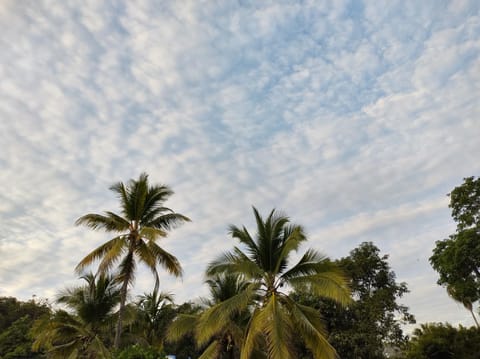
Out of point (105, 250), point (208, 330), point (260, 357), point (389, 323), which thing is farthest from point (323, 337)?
point (389, 323)

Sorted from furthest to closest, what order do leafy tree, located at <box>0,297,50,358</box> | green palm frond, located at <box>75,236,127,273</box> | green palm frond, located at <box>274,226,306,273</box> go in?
1. leafy tree, located at <box>0,297,50,358</box>
2. green palm frond, located at <box>75,236,127,273</box>
3. green palm frond, located at <box>274,226,306,273</box>

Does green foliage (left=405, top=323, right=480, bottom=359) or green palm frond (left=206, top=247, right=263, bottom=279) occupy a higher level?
green palm frond (left=206, top=247, right=263, bottom=279)

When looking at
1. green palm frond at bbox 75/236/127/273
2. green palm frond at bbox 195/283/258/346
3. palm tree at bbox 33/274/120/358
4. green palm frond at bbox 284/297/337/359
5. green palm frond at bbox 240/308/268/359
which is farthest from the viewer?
palm tree at bbox 33/274/120/358

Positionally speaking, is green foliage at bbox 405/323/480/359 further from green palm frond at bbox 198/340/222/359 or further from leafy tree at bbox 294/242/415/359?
green palm frond at bbox 198/340/222/359

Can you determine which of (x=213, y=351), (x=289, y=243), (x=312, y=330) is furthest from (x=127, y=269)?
(x=312, y=330)

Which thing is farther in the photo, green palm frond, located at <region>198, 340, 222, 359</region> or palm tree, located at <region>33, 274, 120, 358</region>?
palm tree, located at <region>33, 274, 120, 358</region>

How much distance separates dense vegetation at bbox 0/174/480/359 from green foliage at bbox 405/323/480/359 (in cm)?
7

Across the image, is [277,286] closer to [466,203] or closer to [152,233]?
[152,233]

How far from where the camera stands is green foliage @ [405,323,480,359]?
24.3 m

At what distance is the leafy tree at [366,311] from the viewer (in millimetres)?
25047

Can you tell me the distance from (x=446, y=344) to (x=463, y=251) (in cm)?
714

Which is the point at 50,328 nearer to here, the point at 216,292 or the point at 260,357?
the point at 216,292

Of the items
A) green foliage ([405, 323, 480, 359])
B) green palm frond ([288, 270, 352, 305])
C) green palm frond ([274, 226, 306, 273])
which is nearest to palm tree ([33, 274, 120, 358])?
green palm frond ([274, 226, 306, 273])

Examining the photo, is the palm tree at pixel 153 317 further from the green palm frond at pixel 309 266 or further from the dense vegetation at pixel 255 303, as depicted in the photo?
the green palm frond at pixel 309 266
